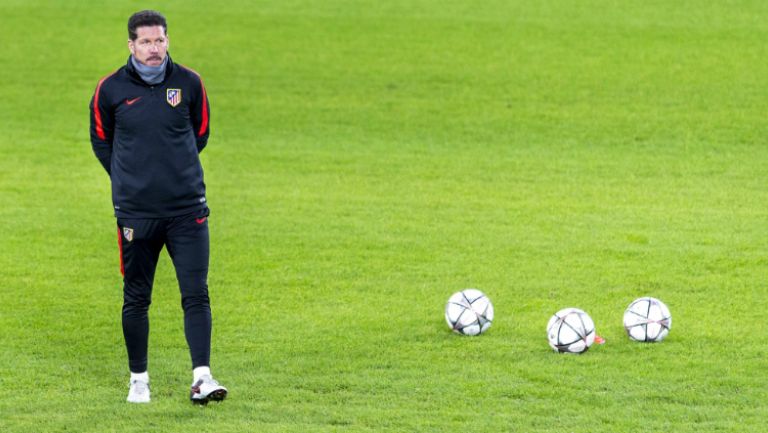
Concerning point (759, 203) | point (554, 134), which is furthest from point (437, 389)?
point (554, 134)

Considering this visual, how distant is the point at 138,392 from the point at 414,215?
20.8 feet

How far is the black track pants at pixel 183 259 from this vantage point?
25.8 ft

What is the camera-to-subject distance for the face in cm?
751

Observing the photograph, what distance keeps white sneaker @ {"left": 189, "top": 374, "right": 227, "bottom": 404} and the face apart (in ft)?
6.67

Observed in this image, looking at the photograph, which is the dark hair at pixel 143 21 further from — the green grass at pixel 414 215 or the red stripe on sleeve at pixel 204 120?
the green grass at pixel 414 215

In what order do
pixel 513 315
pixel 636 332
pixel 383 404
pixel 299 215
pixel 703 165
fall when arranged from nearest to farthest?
pixel 383 404 → pixel 636 332 → pixel 513 315 → pixel 299 215 → pixel 703 165

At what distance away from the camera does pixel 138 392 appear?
806 cm

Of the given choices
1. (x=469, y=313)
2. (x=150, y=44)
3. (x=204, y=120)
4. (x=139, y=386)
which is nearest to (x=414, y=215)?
(x=469, y=313)

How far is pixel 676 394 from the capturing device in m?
8.18

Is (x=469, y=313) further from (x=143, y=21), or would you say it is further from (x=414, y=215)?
(x=414, y=215)

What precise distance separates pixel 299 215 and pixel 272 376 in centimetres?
557

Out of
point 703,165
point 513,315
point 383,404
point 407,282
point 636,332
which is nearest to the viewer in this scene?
point 383,404

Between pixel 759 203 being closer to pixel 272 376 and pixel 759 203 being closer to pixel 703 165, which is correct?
pixel 703 165

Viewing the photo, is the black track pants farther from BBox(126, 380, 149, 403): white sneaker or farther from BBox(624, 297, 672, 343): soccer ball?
BBox(624, 297, 672, 343): soccer ball
